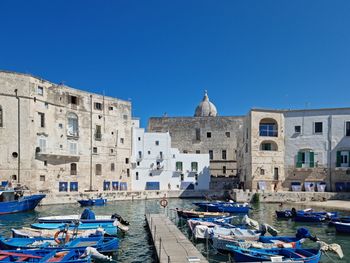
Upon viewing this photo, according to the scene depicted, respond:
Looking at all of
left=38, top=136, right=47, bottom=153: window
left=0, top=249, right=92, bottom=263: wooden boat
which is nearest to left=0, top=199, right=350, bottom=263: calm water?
left=0, top=249, right=92, bottom=263: wooden boat

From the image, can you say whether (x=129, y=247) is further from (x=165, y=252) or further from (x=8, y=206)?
(x=8, y=206)

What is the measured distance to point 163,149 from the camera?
47062 mm

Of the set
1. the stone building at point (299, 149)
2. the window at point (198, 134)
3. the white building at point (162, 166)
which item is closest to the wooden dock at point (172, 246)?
the stone building at point (299, 149)

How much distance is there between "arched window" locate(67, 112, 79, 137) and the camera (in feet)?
139

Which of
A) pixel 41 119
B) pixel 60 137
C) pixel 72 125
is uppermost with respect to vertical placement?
pixel 41 119

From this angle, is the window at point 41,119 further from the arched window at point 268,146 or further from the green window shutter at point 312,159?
the green window shutter at point 312,159

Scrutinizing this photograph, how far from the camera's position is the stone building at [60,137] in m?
36.8

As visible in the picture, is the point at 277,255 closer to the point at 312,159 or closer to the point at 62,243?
the point at 62,243

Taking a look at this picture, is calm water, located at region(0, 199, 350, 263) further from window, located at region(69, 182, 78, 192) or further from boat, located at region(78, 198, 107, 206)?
window, located at region(69, 182, 78, 192)

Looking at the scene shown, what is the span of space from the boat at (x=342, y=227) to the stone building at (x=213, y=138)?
36569 mm

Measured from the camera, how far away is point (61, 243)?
14.4 m

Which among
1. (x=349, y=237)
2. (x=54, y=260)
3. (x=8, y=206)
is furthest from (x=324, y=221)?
(x=8, y=206)

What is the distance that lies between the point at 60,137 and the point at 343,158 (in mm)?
34963

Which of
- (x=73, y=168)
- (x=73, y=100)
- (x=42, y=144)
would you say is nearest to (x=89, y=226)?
(x=42, y=144)
